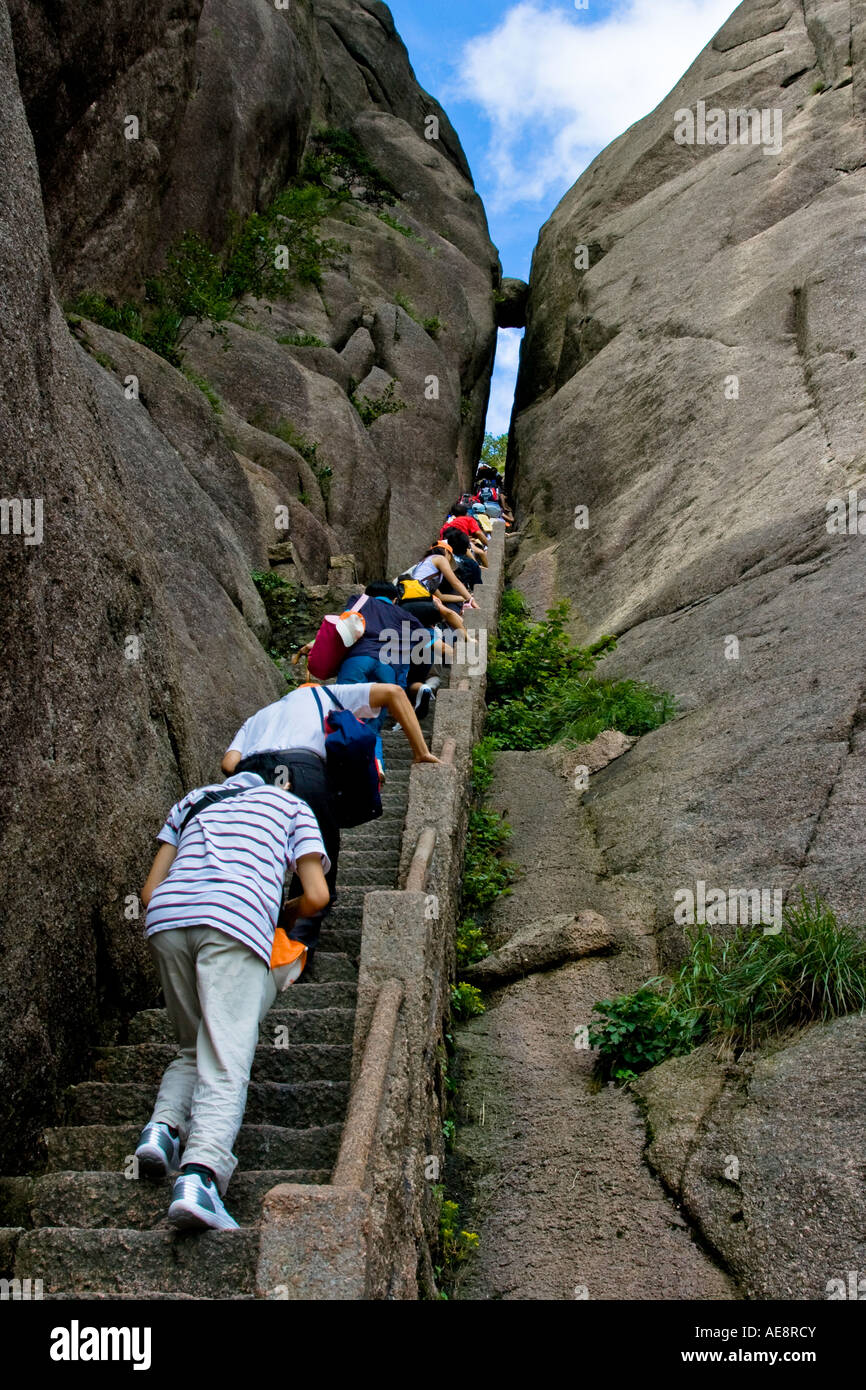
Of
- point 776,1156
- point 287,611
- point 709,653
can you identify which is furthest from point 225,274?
point 776,1156

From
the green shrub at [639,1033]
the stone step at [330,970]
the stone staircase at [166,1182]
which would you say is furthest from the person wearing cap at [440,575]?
the stone staircase at [166,1182]

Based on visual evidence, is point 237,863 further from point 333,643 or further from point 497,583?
Answer: point 497,583

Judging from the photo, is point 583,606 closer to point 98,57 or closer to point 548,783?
point 548,783

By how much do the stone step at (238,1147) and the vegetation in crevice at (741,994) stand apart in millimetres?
2588

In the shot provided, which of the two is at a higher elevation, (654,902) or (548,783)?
(548,783)

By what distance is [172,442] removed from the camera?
12.2 meters

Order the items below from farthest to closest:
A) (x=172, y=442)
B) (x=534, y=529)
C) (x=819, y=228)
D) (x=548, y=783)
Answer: (x=534, y=529) → (x=819, y=228) → (x=172, y=442) → (x=548, y=783)

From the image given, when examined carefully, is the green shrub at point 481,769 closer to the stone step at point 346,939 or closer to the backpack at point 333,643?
the backpack at point 333,643

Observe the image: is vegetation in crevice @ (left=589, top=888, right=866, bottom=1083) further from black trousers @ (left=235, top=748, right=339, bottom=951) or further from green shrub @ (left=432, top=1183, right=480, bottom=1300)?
black trousers @ (left=235, top=748, right=339, bottom=951)

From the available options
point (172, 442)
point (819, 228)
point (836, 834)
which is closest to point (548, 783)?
point (836, 834)

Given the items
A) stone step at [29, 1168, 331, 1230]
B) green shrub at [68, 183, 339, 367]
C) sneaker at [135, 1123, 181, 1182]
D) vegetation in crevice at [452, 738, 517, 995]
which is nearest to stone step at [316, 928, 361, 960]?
vegetation in crevice at [452, 738, 517, 995]

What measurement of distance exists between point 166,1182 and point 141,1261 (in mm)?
444

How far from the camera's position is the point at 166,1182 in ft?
15.0

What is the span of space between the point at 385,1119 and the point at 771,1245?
6.58 ft
